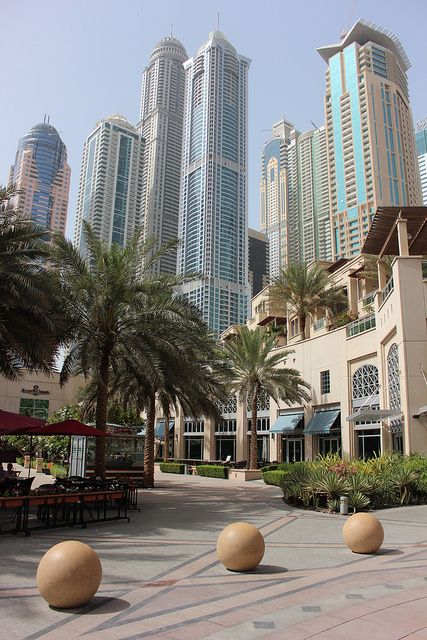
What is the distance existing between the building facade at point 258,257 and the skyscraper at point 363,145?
36.9 m

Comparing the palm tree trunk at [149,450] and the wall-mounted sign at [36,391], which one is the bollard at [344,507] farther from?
the wall-mounted sign at [36,391]

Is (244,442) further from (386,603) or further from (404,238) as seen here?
(386,603)

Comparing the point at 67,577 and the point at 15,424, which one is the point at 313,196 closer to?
the point at 15,424

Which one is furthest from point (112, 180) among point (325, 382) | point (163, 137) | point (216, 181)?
point (325, 382)

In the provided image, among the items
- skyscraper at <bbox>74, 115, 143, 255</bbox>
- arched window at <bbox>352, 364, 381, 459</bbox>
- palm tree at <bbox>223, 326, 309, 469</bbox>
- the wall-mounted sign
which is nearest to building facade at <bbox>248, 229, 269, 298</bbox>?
skyscraper at <bbox>74, 115, 143, 255</bbox>

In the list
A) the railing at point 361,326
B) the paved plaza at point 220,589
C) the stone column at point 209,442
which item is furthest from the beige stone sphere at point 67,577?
the stone column at point 209,442

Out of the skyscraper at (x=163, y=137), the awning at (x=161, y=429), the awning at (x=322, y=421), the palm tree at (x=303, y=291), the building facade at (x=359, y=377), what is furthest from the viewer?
the skyscraper at (x=163, y=137)

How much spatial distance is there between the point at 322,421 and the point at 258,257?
381ft

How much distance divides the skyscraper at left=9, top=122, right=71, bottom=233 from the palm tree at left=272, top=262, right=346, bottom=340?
7124 centimetres

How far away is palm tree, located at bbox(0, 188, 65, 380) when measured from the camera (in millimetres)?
14477

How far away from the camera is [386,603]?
607 cm

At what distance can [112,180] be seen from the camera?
105625mm

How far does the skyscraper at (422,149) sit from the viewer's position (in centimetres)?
17138

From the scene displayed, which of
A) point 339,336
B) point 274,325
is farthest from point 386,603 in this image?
point 274,325
